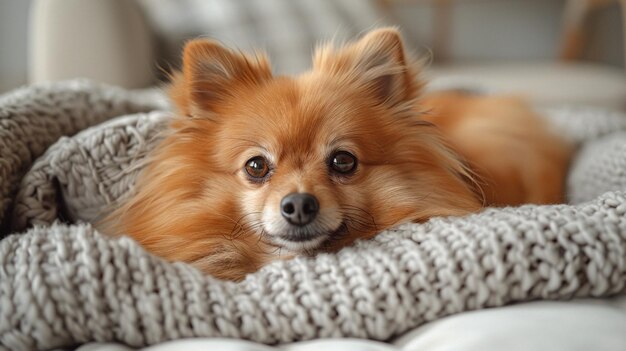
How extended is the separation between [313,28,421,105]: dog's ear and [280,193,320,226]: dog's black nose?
49cm

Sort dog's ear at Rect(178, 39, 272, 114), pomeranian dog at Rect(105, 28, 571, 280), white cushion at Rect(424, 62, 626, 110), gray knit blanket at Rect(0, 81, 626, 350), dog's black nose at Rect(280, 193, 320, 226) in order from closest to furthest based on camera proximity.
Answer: gray knit blanket at Rect(0, 81, 626, 350), dog's black nose at Rect(280, 193, 320, 226), pomeranian dog at Rect(105, 28, 571, 280), dog's ear at Rect(178, 39, 272, 114), white cushion at Rect(424, 62, 626, 110)

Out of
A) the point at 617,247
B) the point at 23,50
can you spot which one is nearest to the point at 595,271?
the point at 617,247

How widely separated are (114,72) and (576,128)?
259 centimetres

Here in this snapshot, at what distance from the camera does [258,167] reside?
1.59 metres

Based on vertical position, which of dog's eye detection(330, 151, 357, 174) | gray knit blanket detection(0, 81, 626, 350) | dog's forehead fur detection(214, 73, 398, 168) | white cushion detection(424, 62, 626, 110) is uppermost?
dog's forehead fur detection(214, 73, 398, 168)

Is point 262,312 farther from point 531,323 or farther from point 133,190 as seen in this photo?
point 133,190

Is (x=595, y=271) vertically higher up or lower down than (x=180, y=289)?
higher up

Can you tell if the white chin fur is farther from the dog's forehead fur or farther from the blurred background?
the blurred background

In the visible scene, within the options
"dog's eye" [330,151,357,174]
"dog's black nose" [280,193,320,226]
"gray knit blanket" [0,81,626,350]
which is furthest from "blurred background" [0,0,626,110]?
"gray knit blanket" [0,81,626,350]

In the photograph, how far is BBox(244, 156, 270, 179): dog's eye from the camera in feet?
5.22

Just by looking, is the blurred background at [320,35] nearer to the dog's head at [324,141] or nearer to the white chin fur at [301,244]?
the dog's head at [324,141]

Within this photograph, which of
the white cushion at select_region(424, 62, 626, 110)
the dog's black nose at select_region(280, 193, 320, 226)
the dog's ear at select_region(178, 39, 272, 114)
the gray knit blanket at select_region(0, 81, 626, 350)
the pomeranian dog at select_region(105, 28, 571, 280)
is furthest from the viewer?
the white cushion at select_region(424, 62, 626, 110)

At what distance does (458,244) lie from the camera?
1.21m

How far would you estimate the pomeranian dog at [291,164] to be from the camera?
1512mm
